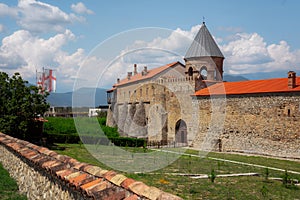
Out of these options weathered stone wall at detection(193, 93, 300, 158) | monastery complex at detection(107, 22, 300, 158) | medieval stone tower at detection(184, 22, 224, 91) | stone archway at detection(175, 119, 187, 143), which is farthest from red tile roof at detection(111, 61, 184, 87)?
stone archway at detection(175, 119, 187, 143)

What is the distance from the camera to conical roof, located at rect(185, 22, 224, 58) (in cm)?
2969

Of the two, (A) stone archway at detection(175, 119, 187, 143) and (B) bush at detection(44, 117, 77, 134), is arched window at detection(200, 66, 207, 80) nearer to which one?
(A) stone archway at detection(175, 119, 187, 143)

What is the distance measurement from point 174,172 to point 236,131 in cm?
1116

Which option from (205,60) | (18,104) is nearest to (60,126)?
(18,104)

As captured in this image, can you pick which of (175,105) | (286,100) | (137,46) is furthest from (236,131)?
(137,46)

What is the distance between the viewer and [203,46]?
99.3ft

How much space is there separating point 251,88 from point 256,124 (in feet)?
8.49

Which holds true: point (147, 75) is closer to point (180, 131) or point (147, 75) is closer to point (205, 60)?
point (205, 60)

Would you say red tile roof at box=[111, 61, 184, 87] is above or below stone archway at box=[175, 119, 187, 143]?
above

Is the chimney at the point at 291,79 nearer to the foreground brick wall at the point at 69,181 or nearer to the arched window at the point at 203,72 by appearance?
the arched window at the point at 203,72

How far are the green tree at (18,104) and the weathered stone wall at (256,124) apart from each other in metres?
12.3

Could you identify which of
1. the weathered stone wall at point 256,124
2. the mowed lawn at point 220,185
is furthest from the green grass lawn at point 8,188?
the weathered stone wall at point 256,124

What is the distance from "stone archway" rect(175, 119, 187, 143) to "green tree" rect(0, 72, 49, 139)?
41.2ft

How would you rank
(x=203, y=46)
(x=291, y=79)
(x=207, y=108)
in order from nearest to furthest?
1. (x=291, y=79)
2. (x=207, y=108)
3. (x=203, y=46)
